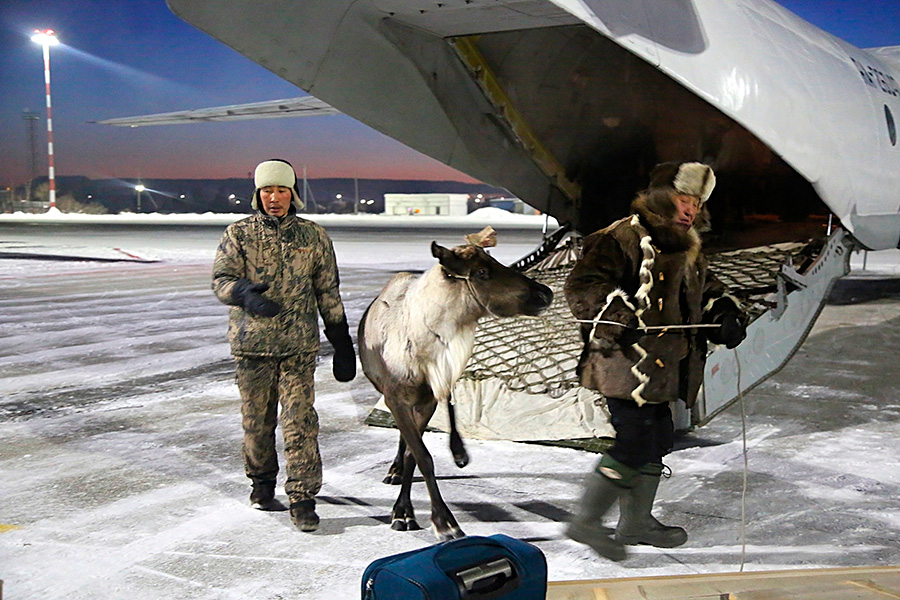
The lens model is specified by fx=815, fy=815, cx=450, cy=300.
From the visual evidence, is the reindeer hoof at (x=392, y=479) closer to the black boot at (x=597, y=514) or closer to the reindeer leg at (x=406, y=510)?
the reindeer leg at (x=406, y=510)

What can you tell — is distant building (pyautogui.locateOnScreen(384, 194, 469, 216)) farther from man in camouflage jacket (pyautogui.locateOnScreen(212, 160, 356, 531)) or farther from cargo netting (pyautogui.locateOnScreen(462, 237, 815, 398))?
man in camouflage jacket (pyautogui.locateOnScreen(212, 160, 356, 531))

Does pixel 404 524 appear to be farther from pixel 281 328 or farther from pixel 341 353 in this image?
pixel 281 328

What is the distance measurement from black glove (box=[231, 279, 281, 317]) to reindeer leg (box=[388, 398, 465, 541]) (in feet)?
2.30

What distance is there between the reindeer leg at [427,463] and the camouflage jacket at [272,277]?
596 millimetres

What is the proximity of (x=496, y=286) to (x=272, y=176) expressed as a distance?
1.20m

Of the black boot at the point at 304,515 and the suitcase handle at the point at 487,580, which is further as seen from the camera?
the black boot at the point at 304,515

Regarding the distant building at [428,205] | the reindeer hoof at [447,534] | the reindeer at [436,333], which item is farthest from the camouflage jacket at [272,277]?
the distant building at [428,205]

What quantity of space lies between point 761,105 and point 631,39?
1315mm

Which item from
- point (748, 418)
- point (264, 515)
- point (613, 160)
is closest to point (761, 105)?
point (748, 418)

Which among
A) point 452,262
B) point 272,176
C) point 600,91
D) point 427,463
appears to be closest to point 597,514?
point 427,463

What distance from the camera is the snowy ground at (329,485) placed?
128 inches

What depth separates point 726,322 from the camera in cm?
343

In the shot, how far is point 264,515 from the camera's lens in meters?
3.84

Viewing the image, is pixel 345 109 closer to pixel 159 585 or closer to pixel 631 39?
pixel 631 39
